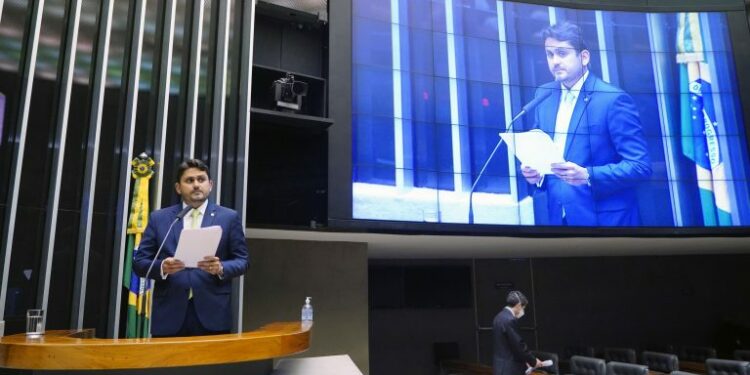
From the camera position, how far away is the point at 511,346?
5.43m

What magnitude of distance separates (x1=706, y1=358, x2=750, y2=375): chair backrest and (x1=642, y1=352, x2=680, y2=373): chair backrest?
66 cm

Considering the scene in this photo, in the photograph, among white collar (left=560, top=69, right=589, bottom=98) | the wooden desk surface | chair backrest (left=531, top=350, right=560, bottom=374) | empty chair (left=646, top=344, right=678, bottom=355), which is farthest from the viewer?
empty chair (left=646, top=344, right=678, bottom=355)

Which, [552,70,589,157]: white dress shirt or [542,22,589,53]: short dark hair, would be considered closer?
[552,70,589,157]: white dress shirt

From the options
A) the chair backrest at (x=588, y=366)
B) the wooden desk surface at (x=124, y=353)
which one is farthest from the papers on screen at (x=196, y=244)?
the chair backrest at (x=588, y=366)

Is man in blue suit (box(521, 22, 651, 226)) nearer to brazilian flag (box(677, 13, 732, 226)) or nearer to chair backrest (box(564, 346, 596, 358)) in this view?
brazilian flag (box(677, 13, 732, 226))

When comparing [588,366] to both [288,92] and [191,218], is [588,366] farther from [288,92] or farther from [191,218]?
[191,218]

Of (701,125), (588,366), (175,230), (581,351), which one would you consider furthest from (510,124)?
→ (175,230)

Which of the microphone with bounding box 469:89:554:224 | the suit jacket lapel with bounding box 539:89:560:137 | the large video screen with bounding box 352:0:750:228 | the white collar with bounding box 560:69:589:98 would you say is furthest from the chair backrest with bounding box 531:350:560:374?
the white collar with bounding box 560:69:589:98

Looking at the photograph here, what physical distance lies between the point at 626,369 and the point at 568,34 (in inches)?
238

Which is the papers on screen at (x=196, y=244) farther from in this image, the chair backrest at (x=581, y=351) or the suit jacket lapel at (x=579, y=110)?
the chair backrest at (x=581, y=351)

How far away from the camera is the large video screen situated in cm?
750

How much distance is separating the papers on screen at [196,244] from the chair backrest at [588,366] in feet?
17.3

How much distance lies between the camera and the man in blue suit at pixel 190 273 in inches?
88.6

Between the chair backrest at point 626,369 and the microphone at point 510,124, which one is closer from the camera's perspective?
the chair backrest at point 626,369
